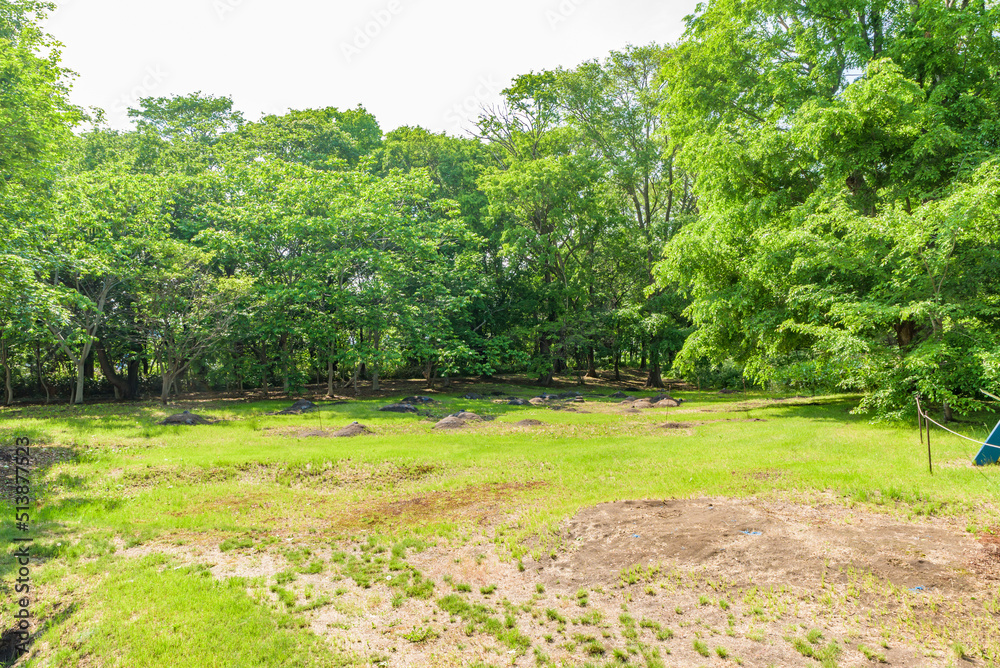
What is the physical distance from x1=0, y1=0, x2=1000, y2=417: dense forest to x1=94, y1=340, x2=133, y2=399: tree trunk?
0.19 meters

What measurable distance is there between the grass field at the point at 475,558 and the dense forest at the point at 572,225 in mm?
5358

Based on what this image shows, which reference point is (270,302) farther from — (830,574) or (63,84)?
(830,574)

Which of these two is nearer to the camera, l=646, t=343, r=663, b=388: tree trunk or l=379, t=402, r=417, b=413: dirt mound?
l=379, t=402, r=417, b=413: dirt mound

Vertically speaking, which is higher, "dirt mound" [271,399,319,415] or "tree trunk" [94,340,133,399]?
"tree trunk" [94,340,133,399]

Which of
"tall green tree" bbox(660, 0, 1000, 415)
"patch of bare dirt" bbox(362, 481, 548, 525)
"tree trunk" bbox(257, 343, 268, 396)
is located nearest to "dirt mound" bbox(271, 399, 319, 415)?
"tree trunk" bbox(257, 343, 268, 396)

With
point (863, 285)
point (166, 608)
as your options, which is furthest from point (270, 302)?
point (863, 285)

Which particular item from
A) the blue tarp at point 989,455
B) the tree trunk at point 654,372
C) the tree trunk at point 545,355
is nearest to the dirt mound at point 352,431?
the blue tarp at point 989,455

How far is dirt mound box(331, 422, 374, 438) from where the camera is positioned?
18.6 meters

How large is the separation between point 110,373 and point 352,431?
2176cm

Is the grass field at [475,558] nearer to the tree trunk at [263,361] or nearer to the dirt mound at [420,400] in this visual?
the dirt mound at [420,400]

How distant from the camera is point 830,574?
7164 mm

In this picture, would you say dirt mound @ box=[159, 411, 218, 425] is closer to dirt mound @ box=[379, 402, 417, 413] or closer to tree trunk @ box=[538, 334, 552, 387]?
dirt mound @ box=[379, 402, 417, 413]

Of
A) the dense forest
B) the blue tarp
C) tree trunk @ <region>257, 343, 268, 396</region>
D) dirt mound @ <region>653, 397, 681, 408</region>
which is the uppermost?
the dense forest

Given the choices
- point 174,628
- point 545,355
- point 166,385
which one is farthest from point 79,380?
point 545,355
